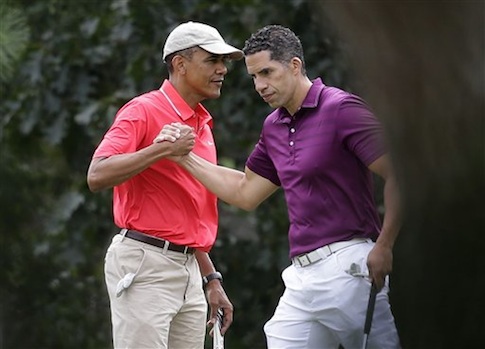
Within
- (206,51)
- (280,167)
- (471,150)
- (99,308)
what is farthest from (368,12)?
(99,308)

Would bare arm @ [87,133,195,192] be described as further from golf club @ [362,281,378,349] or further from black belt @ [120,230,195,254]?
golf club @ [362,281,378,349]

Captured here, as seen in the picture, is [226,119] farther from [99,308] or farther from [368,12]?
[368,12]

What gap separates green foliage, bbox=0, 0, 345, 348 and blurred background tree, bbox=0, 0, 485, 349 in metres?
0.01

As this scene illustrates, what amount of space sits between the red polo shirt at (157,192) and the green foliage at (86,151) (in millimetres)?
4350

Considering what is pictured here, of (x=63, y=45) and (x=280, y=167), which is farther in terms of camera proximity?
(x=63, y=45)

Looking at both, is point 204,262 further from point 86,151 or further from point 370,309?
point 86,151

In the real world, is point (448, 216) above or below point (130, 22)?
above

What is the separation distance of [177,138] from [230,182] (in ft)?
1.45

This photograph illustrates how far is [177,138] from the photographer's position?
491 centimetres

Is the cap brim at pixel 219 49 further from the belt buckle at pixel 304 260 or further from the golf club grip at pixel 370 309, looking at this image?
the golf club grip at pixel 370 309

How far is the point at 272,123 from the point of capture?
5062 mm

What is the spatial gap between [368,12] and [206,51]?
339 centimetres

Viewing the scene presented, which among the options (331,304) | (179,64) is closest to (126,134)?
(179,64)

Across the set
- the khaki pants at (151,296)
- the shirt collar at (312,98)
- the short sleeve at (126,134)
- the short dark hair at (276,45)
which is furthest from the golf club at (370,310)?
the short sleeve at (126,134)
